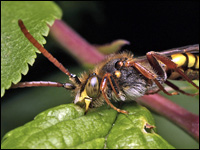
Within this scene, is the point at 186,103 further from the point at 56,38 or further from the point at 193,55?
the point at 56,38

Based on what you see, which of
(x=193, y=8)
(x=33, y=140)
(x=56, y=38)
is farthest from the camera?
(x=193, y=8)

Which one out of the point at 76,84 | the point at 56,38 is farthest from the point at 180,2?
the point at 76,84

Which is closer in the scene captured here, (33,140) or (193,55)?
(33,140)

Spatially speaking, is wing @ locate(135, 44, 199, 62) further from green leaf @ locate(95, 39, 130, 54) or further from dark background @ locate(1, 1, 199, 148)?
dark background @ locate(1, 1, 199, 148)

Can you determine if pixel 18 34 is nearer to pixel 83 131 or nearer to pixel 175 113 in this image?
pixel 83 131

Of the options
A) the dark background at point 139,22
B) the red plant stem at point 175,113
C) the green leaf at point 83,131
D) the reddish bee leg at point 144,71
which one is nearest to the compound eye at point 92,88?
the green leaf at point 83,131

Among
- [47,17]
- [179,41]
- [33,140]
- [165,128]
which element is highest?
[47,17]

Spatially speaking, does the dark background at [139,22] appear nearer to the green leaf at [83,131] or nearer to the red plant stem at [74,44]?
the red plant stem at [74,44]

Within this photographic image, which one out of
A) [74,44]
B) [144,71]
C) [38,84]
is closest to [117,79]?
[144,71]
